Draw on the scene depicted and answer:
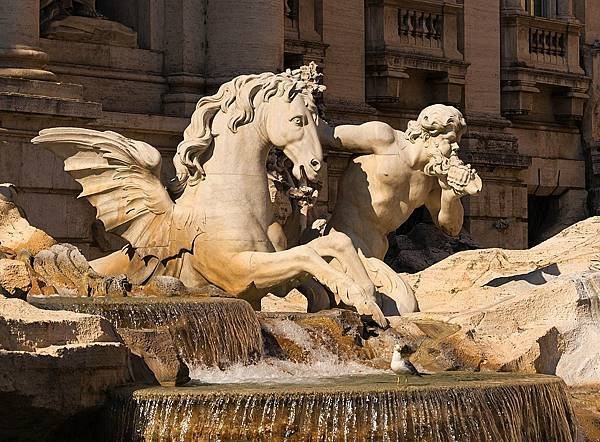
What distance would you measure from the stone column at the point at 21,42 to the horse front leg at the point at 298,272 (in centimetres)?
395

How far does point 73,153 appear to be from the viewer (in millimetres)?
18234

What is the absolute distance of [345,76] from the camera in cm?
2723

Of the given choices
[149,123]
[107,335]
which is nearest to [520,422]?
[107,335]

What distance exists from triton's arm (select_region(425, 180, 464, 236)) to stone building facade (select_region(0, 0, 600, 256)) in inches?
143

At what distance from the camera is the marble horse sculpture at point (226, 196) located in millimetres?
17359

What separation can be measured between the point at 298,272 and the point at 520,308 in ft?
6.37

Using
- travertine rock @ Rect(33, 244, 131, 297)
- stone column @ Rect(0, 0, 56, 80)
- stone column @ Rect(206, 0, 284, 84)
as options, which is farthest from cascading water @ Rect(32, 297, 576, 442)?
stone column @ Rect(206, 0, 284, 84)

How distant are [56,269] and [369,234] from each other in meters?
3.32

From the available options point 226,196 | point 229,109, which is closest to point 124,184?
point 226,196

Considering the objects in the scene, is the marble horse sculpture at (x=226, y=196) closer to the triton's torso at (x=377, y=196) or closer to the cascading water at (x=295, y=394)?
the triton's torso at (x=377, y=196)

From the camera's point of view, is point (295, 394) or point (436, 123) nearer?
point (295, 394)

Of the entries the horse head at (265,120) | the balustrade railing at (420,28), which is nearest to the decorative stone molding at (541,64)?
the balustrade railing at (420,28)

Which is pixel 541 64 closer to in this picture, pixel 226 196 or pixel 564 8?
pixel 564 8

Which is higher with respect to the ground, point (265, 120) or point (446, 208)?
point (265, 120)
